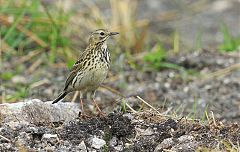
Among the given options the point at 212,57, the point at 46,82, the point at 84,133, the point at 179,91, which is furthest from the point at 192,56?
the point at 84,133

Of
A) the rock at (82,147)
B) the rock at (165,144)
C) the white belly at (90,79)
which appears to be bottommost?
the rock at (165,144)

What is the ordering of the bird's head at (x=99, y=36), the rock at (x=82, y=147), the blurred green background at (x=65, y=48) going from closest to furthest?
the rock at (x=82, y=147) → the bird's head at (x=99, y=36) → the blurred green background at (x=65, y=48)

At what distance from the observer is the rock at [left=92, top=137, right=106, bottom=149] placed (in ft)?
18.9

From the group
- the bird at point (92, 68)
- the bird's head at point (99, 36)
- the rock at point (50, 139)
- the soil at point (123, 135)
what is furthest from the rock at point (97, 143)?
the bird's head at point (99, 36)

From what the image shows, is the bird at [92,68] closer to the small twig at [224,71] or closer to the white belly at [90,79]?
the white belly at [90,79]

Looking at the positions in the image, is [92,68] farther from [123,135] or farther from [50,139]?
[50,139]

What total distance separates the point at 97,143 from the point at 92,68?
1342 mm

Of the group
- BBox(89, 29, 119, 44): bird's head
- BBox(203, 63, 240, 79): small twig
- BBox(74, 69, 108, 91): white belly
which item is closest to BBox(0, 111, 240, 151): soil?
BBox(74, 69, 108, 91): white belly

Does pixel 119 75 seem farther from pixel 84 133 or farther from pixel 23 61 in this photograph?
pixel 84 133

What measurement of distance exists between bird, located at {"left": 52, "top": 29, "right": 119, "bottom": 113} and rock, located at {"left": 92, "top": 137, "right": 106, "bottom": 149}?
3.54ft

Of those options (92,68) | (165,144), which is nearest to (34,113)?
(92,68)

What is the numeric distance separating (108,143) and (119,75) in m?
4.10

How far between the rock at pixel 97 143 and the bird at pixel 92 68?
1.08 metres

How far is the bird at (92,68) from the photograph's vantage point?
22.7 feet
